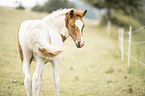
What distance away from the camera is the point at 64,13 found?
388cm

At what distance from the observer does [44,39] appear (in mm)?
3199

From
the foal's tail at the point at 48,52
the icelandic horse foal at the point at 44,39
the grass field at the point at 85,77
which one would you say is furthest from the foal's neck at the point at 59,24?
the grass field at the point at 85,77

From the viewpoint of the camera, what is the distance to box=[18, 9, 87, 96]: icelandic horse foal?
123 inches

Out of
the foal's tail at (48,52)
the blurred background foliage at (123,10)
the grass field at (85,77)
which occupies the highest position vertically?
the blurred background foliage at (123,10)

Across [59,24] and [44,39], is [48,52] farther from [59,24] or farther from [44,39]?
[59,24]

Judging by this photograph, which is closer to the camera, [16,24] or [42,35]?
[42,35]

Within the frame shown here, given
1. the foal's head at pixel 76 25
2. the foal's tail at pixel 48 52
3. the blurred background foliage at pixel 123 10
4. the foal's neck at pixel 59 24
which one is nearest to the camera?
the foal's tail at pixel 48 52

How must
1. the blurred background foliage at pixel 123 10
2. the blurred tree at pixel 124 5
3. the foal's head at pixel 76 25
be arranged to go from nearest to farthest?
the foal's head at pixel 76 25, the blurred tree at pixel 124 5, the blurred background foliage at pixel 123 10

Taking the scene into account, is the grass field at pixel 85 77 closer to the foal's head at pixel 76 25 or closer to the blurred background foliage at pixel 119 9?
the foal's head at pixel 76 25

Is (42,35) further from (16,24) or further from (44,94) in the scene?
(16,24)

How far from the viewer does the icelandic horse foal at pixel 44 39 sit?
3.12 meters

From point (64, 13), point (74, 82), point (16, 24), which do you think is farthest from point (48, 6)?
point (64, 13)

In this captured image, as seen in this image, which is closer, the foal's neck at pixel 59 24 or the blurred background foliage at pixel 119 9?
the foal's neck at pixel 59 24

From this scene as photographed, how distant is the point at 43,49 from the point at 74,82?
13.0ft
